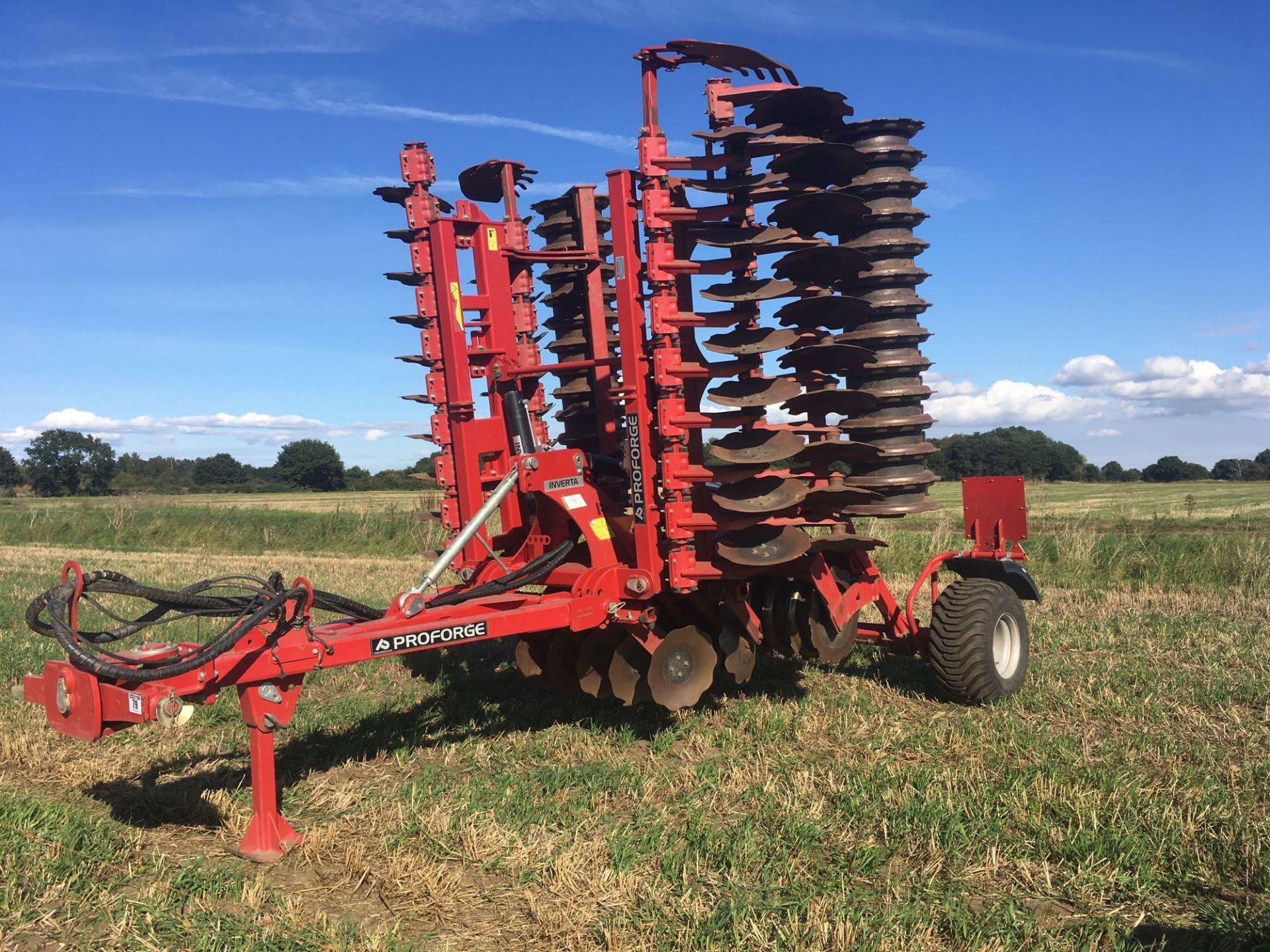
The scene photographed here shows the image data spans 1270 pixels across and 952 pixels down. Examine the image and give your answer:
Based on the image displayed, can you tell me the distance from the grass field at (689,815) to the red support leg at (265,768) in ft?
0.38

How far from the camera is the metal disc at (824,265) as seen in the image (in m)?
6.62

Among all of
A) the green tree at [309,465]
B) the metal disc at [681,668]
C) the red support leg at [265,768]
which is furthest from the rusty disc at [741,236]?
the green tree at [309,465]

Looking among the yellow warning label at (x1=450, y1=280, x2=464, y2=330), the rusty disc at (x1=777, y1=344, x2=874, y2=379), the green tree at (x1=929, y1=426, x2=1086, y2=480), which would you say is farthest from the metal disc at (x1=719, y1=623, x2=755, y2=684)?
the green tree at (x1=929, y1=426, x2=1086, y2=480)

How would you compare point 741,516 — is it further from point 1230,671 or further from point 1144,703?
point 1230,671

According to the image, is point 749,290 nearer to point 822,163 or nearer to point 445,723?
point 822,163

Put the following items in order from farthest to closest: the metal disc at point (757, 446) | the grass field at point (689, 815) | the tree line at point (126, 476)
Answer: the tree line at point (126, 476) → the metal disc at point (757, 446) → the grass field at point (689, 815)

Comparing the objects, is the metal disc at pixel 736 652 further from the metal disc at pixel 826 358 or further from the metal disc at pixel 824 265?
the metal disc at pixel 824 265

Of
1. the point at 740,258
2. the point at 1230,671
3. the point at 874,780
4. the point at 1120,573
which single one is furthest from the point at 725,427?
the point at 1120,573

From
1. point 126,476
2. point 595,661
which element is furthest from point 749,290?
point 126,476

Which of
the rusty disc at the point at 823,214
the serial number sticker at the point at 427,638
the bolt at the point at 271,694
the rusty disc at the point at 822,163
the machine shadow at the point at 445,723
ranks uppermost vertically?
the rusty disc at the point at 822,163

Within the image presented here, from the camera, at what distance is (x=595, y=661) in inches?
259

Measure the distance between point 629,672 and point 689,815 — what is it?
1.43 m

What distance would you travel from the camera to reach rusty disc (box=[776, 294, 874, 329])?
256 inches

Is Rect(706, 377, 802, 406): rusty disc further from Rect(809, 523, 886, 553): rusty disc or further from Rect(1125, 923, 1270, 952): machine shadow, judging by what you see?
Rect(1125, 923, 1270, 952): machine shadow
